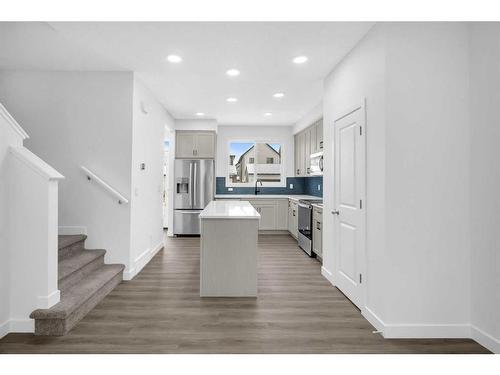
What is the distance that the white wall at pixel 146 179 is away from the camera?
13.5 feet

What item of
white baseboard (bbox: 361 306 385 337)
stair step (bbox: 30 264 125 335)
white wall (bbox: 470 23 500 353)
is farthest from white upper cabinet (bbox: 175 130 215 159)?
white wall (bbox: 470 23 500 353)

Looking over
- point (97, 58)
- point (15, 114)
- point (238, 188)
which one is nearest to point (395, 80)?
point (97, 58)

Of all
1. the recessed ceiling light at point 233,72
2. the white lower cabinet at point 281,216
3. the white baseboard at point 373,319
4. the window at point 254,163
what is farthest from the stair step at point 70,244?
the window at point 254,163

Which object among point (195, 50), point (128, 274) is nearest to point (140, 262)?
point (128, 274)

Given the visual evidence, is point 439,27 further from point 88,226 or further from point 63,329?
point 88,226

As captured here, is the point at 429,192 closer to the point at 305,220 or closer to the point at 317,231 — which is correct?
the point at 317,231

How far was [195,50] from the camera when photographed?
3281mm

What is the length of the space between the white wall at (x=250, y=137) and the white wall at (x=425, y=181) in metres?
5.45

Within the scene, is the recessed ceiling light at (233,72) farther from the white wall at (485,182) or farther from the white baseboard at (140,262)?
the white baseboard at (140,262)

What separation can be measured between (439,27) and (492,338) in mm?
2315

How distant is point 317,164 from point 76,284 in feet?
13.4

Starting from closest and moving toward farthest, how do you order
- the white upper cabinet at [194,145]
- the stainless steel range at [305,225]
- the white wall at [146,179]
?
the white wall at [146,179] → the stainless steel range at [305,225] → the white upper cabinet at [194,145]

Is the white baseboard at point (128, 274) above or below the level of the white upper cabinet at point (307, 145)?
below

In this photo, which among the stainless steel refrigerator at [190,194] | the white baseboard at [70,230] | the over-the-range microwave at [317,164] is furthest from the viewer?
the stainless steel refrigerator at [190,194]
